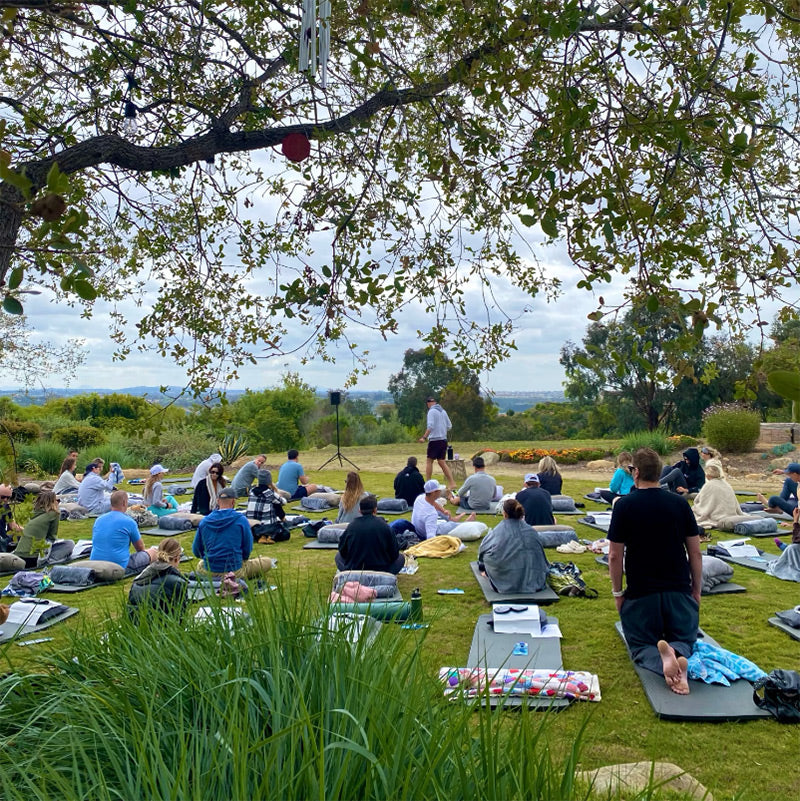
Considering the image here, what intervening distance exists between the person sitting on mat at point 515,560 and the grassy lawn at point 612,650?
1.15ft

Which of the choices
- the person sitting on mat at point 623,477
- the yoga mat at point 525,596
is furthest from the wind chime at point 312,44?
the person sitting on mat at point 623,477

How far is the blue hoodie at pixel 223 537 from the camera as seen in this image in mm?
7699

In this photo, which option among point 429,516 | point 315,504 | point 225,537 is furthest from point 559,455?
Result: point 225,537

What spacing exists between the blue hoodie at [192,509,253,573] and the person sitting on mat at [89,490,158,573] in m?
1.48

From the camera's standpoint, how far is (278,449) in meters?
29.1

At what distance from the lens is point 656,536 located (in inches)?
208

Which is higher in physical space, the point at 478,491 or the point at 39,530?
the point at 478,491

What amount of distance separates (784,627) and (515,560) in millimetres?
2594

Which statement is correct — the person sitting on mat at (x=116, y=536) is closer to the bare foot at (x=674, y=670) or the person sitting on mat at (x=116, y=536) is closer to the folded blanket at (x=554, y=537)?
the folded blanket at (x=554, y=537)

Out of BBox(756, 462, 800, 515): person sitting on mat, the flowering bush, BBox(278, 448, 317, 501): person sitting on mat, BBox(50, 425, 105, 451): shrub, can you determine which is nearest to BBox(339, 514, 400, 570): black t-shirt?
BBox(278, 448, 317, 501): person sitting on mat

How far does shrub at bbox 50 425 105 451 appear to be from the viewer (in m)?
22.9

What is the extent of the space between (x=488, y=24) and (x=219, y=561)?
240 inches

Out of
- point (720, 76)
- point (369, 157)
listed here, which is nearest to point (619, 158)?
point (720, 76)

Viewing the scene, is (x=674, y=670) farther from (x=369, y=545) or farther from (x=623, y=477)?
(x=623, y=477)
